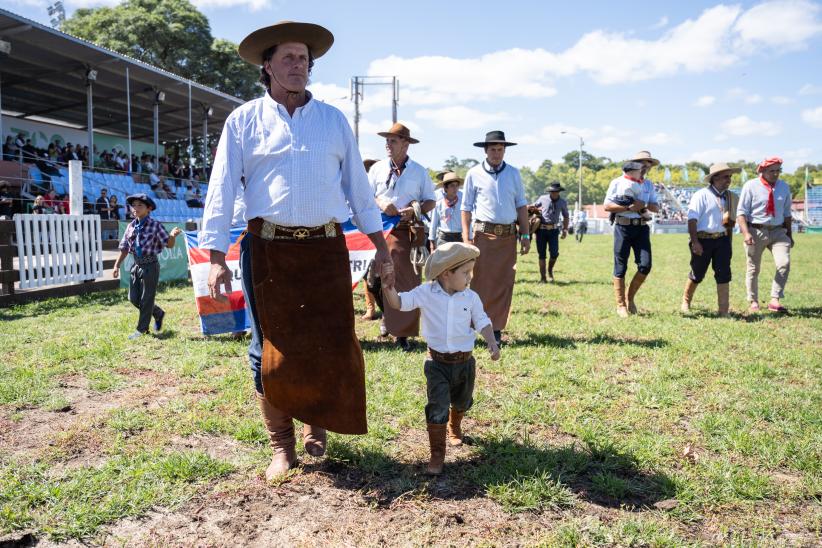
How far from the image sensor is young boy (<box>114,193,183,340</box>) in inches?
276

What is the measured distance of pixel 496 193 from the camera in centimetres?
645

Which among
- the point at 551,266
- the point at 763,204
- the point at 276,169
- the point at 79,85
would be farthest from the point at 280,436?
the point at 79,85

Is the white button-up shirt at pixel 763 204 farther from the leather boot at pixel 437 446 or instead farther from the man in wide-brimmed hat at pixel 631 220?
the leather boot at pixel 437 446

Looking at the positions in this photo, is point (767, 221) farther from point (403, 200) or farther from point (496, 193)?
point (403, 200)

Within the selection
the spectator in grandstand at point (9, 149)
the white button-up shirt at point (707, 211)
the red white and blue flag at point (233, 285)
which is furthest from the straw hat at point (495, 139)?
the spectator in grandstand at point (9, 149)

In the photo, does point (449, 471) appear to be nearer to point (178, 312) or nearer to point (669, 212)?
point (178, 312)

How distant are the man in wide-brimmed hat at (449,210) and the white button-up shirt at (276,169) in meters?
6.05

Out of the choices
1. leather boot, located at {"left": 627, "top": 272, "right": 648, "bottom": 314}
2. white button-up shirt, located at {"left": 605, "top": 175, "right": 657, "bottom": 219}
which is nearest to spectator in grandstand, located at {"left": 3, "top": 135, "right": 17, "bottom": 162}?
white button-up shirt, located at {"left": 605, "top": 175, "right": 657, "bottom": 219}

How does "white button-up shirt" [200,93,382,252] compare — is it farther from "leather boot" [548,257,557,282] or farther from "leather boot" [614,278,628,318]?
"leather boot" [548,257,557,282]

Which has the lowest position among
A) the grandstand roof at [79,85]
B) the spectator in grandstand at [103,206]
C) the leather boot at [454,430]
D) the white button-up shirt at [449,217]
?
the leather boot at [454,430]

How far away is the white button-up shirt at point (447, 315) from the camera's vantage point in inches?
135

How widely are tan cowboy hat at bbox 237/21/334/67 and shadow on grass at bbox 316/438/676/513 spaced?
2.42 meters

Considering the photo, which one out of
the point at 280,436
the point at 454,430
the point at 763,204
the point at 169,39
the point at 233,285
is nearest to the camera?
the point at 280,436

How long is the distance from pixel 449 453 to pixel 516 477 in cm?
53
